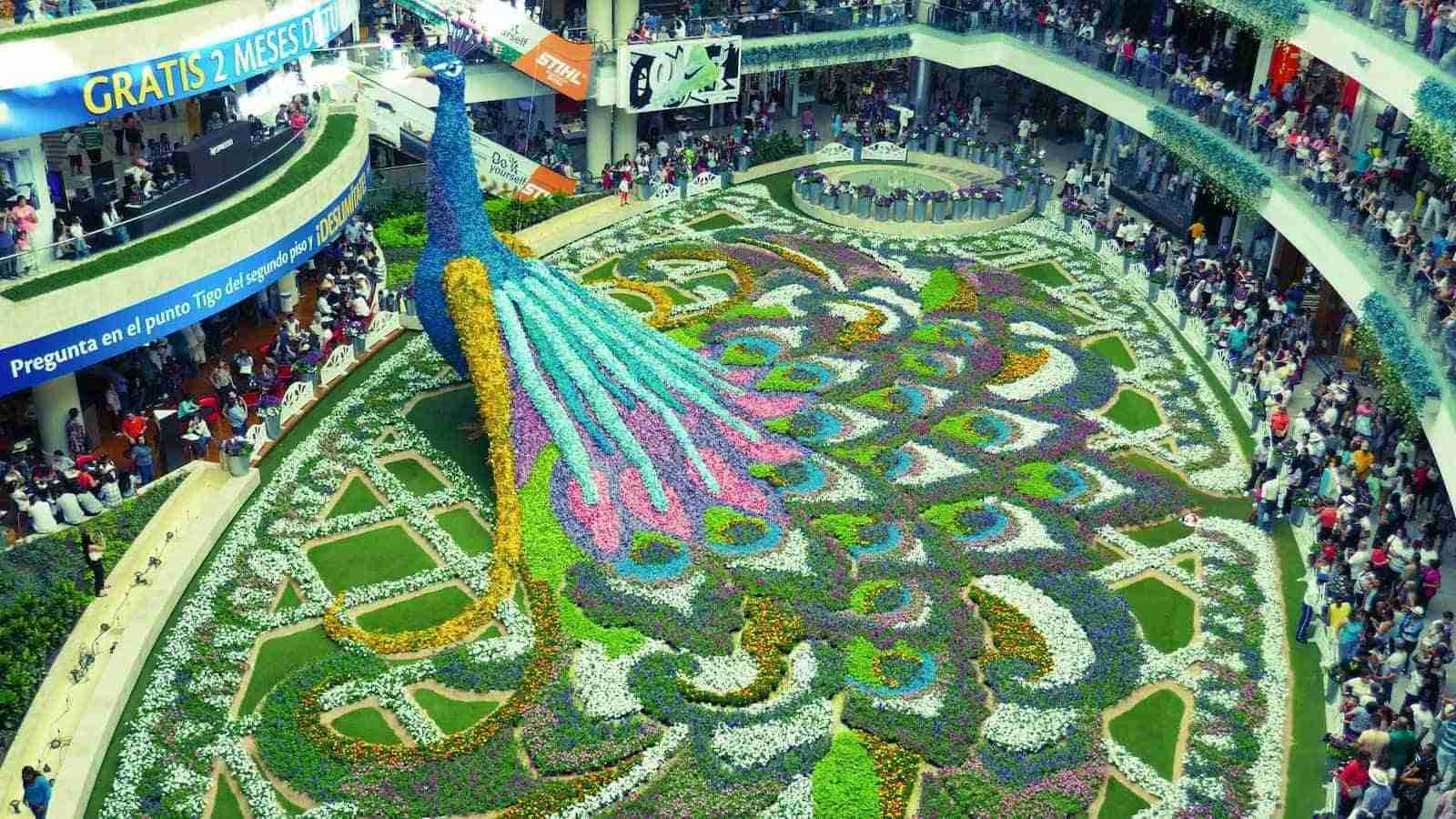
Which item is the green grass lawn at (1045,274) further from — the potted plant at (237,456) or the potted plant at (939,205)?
the potted plant at (237,456)

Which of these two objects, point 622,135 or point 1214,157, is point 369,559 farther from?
point 1214,157

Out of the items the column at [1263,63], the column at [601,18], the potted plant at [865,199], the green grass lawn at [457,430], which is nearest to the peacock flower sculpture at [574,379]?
the green grass lawn at [457,430]

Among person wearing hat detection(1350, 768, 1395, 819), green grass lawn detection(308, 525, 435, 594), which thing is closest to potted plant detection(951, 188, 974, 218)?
green grass lawn detection(308, 525, 435, 594)

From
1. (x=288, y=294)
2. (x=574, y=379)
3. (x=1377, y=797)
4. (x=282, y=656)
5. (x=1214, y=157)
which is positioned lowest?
(x=282, y=656)

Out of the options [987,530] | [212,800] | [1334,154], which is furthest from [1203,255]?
[212,800]

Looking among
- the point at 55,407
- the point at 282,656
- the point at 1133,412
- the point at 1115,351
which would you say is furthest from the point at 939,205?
the point at 282,656

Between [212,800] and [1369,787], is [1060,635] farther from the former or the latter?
[212,800]

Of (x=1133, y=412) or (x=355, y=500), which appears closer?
(x=355, y=500)
